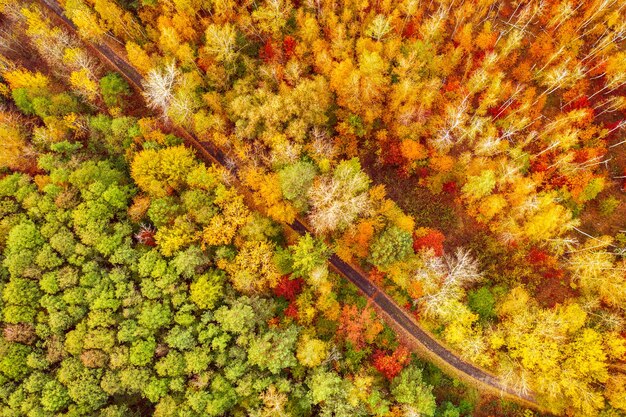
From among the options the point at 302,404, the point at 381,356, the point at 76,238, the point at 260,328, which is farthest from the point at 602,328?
the point at 76,238

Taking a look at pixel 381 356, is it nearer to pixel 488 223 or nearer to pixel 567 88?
pixel 488 223

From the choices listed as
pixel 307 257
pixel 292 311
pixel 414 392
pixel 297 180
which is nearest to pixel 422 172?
pixel 297 180

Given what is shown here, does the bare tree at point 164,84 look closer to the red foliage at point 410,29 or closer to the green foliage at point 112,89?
the green foliage at point 112,89

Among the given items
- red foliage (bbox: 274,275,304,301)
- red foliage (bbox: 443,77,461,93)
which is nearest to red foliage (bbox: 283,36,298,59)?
red foliage (bbox: 443,77,461,93)

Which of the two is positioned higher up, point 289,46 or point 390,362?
point 289,46

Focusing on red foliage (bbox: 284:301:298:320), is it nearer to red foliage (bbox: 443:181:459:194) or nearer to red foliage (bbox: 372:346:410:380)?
red foliage (bbox: 372:346:410:380)

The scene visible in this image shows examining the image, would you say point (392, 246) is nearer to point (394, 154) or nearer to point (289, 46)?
point (394, 154)
